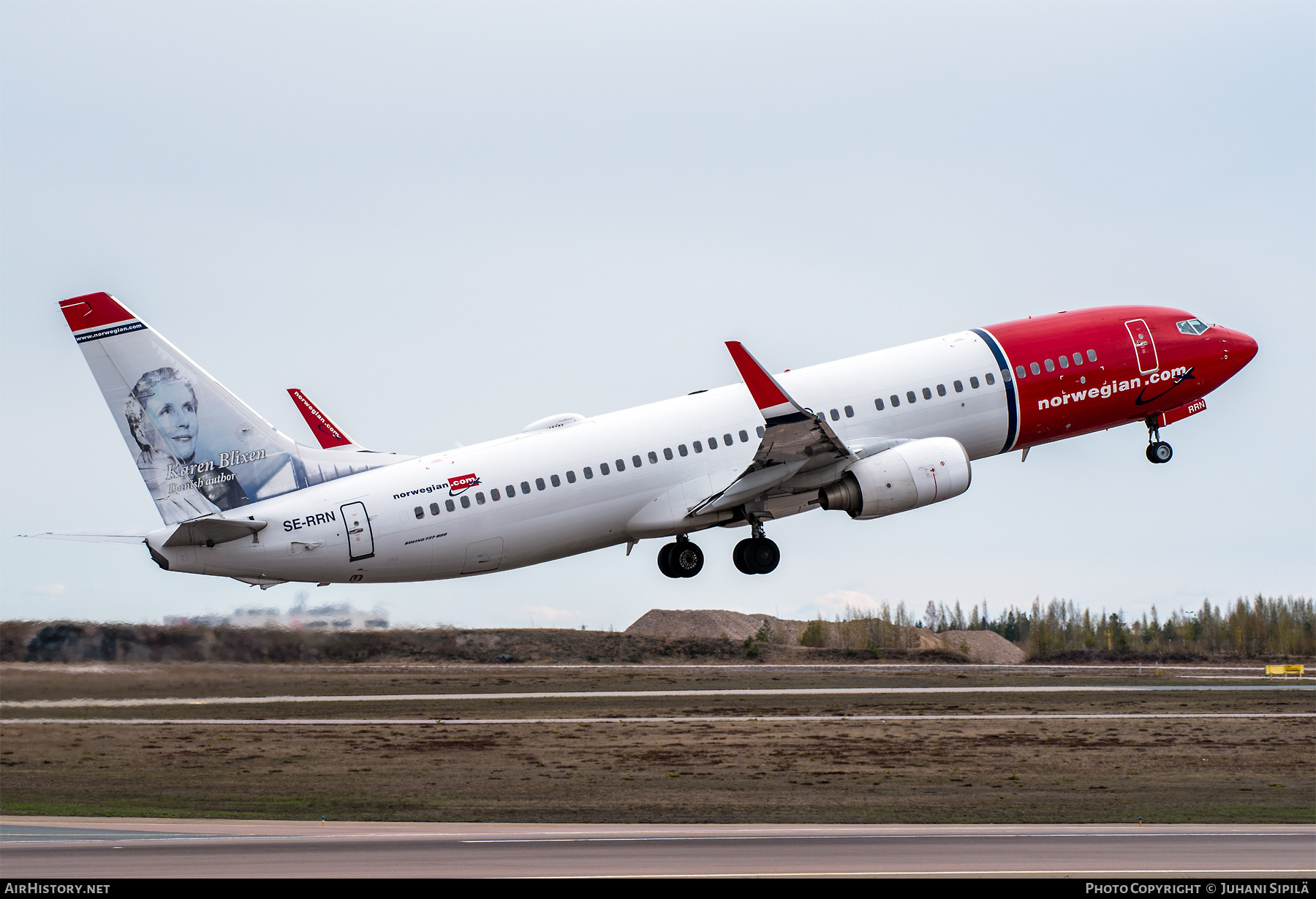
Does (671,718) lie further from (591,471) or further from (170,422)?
(170,422)

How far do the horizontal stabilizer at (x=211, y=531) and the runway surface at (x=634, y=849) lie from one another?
829 centimetres

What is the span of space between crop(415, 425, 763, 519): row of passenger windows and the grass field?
634cm

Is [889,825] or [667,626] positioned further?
[667,626]

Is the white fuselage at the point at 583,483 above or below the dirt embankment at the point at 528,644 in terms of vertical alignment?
above

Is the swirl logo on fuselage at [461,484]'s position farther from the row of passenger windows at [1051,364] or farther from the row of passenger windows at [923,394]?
the row of passenger windows at [1051,364]

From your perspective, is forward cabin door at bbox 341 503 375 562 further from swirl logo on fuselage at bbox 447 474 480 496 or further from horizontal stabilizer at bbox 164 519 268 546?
swirl logo on fuselage at bbox 447 474 480 496

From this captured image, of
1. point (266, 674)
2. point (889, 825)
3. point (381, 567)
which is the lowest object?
point (889, 825)

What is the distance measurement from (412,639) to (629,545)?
890cm

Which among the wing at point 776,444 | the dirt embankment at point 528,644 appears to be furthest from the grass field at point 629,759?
the wing at point 776,444

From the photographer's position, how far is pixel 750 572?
45.7 m

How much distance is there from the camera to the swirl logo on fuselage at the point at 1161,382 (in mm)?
49281

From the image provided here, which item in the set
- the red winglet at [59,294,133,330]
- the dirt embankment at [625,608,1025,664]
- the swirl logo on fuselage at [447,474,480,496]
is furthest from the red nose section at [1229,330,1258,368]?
the dirt embankment at [625,608,1025,664]

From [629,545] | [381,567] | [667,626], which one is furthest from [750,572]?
[667,626]
